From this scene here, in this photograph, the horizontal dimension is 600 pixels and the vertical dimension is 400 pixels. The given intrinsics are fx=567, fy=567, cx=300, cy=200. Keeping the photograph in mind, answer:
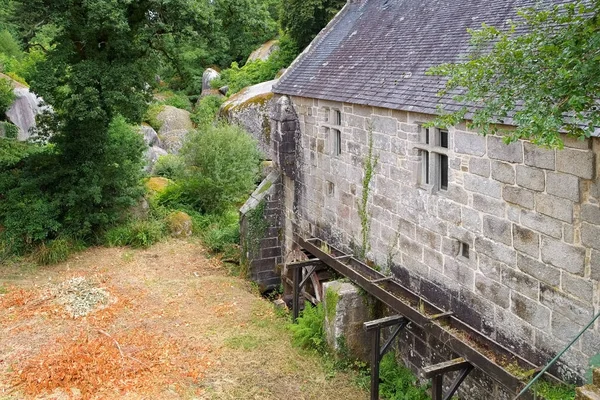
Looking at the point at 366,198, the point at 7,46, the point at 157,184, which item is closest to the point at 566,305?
the point at 366,198

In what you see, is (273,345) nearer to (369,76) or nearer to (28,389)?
(28,389)

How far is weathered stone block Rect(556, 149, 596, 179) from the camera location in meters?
6.14

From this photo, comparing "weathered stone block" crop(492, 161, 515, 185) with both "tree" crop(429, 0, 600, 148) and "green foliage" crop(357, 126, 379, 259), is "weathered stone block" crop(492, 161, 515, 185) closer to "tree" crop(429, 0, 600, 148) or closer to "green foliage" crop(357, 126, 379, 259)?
"tree" crop(429, 0, 600, 148)

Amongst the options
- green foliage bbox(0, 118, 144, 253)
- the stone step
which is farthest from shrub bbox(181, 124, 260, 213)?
the stone step

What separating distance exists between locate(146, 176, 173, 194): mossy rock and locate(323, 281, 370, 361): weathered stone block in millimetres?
11506

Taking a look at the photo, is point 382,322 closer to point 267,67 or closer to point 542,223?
point 542,223

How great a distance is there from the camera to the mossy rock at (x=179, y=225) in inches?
719

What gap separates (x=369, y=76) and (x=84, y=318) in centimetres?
Answer: 770

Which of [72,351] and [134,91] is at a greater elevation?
[134,91]

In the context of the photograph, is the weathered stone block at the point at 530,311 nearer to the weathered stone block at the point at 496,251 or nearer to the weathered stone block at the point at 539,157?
the weathered stone block at the point at 496,251

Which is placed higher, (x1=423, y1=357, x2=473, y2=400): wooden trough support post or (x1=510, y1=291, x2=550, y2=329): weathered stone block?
(x1=510, y1=291, x2=550, y2=329): weathered stone block

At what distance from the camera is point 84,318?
38.9ft

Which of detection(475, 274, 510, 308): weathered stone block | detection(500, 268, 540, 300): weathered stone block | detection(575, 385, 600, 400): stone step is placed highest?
detection(500, 268, 540, 300): weathered stone block

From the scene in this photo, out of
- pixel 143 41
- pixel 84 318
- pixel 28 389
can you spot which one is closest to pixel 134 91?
pixel 143 41
